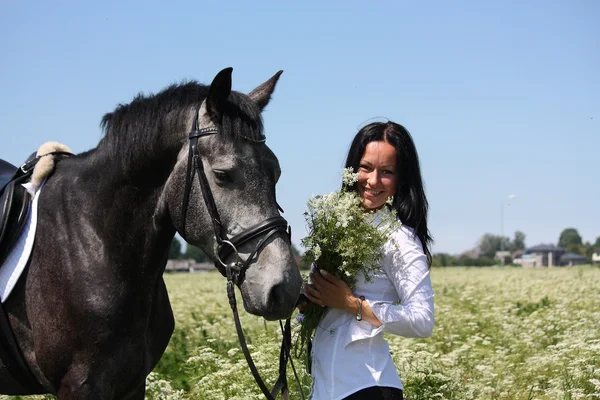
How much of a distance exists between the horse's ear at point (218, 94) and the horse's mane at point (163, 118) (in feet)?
0.13

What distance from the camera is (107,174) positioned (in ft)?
12.4

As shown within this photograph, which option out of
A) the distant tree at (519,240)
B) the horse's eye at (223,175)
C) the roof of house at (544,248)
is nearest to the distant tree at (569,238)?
the distant tree at (519,240)

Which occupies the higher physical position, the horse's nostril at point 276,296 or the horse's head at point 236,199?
the horse's head at point 236,199

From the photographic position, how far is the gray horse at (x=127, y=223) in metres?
3.38

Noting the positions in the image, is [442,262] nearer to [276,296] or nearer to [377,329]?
[377,329]

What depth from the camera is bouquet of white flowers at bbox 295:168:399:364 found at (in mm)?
3678

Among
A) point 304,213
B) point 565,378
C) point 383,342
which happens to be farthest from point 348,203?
point 565,378

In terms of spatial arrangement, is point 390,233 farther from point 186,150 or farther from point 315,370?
point 186,150

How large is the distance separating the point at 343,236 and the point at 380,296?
41cm

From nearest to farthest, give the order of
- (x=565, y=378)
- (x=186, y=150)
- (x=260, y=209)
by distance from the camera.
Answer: (x=260, y=209), (x=186, y=150), (x=565, y=378)

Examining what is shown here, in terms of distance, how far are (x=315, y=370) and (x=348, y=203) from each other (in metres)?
0.95

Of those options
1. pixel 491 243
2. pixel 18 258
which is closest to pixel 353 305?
pixel 18 258

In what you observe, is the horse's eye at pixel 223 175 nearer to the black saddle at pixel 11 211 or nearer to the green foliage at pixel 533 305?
the black saddle at pixel 11 211

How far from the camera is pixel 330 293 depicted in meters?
3.72
